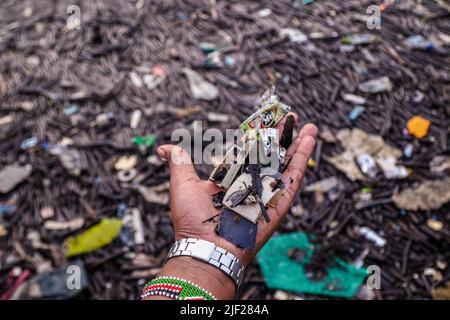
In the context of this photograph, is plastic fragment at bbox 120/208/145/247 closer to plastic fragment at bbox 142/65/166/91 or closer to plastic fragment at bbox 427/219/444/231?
plastic fragment at bbox 142/65/166/91

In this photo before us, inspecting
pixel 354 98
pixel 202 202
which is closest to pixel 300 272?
pixel 202 202

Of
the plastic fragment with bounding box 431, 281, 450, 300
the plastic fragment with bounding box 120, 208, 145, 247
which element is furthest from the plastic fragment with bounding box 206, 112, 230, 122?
the plastic fragment with bounding box 431, 281, 450, 300

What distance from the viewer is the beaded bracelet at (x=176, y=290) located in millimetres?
2750

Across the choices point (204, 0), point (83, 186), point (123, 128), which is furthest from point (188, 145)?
point (204, 0)

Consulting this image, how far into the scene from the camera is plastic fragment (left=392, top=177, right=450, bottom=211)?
512 cm

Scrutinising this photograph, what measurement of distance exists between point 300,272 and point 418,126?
2.88 metres

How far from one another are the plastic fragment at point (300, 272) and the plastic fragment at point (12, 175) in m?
3.58

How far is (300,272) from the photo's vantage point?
4.73 meters

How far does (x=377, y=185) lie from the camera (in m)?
5.37

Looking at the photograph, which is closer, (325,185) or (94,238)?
(94,238)

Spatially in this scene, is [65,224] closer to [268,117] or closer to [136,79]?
[136,79]

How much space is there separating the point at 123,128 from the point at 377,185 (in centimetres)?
384

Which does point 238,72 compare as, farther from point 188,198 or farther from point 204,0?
point 188,198
